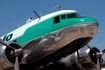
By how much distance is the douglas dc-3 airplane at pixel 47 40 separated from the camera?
760 centimetres

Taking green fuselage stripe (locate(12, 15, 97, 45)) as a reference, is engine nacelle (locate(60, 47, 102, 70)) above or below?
below

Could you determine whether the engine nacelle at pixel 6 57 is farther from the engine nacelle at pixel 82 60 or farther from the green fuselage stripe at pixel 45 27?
the engine nacelle at pixel 82 60

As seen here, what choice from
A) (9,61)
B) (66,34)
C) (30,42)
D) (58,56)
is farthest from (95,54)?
(9,61)

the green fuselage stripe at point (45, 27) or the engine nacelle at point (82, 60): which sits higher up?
the green fuselage stripe at point (45, 27)

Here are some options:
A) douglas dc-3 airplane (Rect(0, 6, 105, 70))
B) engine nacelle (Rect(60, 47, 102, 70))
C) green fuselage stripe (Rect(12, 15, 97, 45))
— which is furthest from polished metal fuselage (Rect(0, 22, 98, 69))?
engine nacelle (Rect(60, 47, 102, 70))

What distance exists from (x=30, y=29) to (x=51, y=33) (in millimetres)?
1548

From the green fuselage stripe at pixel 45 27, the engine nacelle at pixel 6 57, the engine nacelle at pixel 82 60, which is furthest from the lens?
the engine nacelle at pixel 82 60

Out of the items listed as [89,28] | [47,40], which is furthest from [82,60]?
[89,28]

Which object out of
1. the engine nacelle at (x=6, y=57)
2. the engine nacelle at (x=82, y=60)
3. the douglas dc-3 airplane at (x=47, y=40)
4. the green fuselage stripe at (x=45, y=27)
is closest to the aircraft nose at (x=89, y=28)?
the douglas dc-3 airplane at (x=47, y=40)

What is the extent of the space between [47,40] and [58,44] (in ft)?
1.99

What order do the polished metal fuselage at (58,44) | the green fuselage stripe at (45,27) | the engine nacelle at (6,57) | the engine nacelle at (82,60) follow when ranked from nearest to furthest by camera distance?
the engine nacelle at (6,57)
the polished metal fuselage at (58,44)
the green fuselage stripe at (45,27)
the engine nacelle at (82,60)

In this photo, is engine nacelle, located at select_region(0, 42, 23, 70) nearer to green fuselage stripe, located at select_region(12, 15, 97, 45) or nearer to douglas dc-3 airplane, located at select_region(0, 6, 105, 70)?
douglas dc-3 airplane, located at select_region(0, 6, 105, 70)

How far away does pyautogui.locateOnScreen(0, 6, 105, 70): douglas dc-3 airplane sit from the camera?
7.60m

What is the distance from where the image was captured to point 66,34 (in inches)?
309
